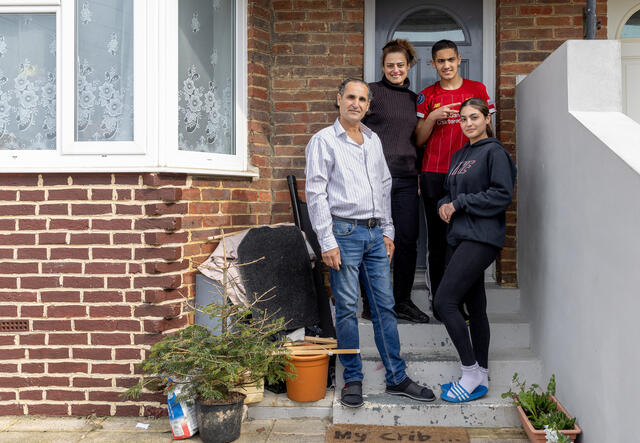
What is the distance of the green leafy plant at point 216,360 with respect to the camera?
123 inches

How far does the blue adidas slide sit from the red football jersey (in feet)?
4.60

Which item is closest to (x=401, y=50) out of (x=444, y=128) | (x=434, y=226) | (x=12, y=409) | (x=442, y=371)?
(x=444, y=128)

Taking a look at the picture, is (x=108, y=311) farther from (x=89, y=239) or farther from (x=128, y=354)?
(x=89, y=239)

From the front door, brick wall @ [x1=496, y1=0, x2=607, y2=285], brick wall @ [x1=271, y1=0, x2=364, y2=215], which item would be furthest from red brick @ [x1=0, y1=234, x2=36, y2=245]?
brick wall @ [x1=496, y1=0, x2=607, y2=285]

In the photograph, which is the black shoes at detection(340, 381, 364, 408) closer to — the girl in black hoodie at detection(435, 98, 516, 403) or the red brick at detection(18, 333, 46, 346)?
the girl in black hoodie at detection(435, 98, 516, 403)

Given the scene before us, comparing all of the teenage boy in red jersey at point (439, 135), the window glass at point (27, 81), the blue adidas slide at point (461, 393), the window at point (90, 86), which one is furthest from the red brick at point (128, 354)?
the teenage boy in red jersey at point (439, 135)

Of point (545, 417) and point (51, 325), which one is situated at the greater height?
point (51, 325)

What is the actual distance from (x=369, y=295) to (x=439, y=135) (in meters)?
1.25

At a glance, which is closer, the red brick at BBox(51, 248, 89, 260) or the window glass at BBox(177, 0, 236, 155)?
the red brick at BBox(51, 248, 89, 260)

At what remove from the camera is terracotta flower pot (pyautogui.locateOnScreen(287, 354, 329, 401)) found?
3.44m

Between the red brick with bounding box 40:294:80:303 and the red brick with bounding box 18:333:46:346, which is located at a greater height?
the red brick with bounding box 40:294:80:303

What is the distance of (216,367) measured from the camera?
10.2ft

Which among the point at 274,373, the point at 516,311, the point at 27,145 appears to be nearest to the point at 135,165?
the point at 27,145

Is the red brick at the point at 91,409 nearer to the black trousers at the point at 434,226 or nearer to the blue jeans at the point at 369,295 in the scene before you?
the blue jeans at the point at 369,295
